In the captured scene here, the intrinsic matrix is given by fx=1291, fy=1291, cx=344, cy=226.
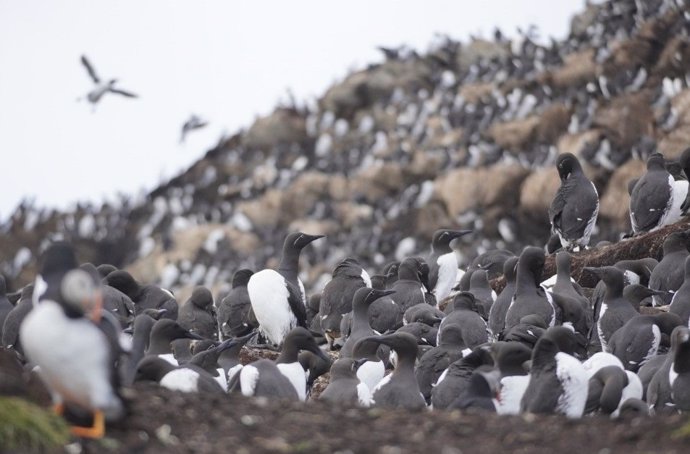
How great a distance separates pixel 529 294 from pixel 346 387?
10.0 feet

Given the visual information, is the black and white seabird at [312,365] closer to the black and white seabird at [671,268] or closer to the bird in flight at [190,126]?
the black and white seabird at [671,268]

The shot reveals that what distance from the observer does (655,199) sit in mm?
16094

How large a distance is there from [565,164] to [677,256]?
104 inches

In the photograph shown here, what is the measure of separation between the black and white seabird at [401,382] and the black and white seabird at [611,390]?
1287 millimetres

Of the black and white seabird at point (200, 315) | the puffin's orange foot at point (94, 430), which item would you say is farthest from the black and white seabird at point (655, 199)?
the puffin's orange foot at point (94, 430)

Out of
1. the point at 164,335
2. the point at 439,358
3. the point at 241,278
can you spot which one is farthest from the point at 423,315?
the point at 241,278

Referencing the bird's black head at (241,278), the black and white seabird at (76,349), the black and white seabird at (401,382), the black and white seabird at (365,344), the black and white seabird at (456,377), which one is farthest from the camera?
the bird's black head at (241,278)

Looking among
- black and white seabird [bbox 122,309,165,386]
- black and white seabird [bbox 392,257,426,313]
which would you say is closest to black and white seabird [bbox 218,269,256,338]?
black and white seabird [bbox 392,257,426,313]

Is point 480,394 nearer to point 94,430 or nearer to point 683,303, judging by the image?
point 94,430

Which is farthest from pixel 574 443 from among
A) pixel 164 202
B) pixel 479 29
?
pixel 479 29

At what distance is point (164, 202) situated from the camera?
56.9m

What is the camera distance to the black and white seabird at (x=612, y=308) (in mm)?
12266

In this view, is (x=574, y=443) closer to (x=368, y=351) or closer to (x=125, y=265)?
(x=368, y=351)

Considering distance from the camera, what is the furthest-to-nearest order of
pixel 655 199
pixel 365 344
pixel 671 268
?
pixel 655 199, pixel 671 268, pixel 365 344
